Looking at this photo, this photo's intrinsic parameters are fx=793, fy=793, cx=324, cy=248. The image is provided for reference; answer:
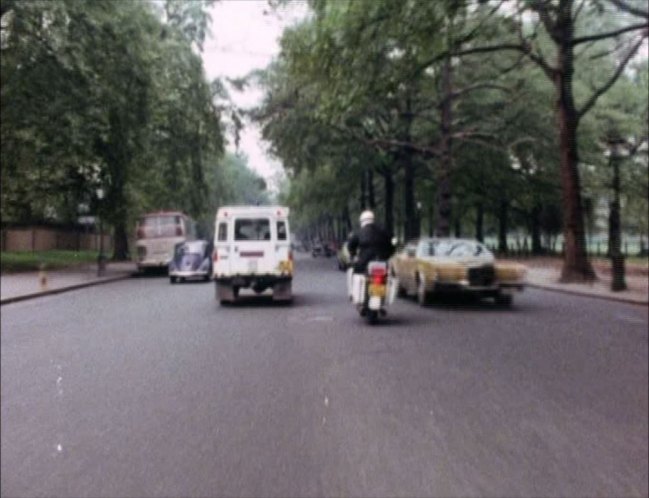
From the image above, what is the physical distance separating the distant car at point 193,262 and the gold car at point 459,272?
22.2ft

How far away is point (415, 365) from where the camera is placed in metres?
7.59

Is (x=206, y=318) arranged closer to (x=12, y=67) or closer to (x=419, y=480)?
(x=419, y=480)

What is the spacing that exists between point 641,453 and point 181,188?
32.8 m

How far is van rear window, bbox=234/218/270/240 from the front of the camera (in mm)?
16266

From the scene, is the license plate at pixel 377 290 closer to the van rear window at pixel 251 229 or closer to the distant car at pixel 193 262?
the van rear window at pixel 251 229

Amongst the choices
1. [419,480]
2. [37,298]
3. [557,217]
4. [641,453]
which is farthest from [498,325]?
[557,217]

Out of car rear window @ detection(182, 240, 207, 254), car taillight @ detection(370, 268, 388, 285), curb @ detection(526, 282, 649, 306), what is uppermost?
car rear window @ detection(182, 240, 207, 254)

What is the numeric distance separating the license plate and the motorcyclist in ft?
0.94

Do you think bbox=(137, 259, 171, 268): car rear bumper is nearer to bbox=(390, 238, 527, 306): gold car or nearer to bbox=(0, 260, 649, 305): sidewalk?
bbox=(0, 260, 649, 305): sidewalk

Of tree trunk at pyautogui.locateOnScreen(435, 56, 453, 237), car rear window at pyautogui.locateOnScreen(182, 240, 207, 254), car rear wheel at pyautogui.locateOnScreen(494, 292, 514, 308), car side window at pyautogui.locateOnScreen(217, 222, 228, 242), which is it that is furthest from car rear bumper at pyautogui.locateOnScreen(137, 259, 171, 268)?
tree trunk at pyautogui.locateOnScreen(435, 56, 453, 237)

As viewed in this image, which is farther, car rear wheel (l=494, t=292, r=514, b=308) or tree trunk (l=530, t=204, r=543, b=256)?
tree trunk (l=530, t=204, r=543, b=256)

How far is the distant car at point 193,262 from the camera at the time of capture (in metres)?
21.9

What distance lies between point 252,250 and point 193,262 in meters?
7.86

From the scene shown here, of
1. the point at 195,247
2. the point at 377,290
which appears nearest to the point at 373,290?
the point at 377,290
